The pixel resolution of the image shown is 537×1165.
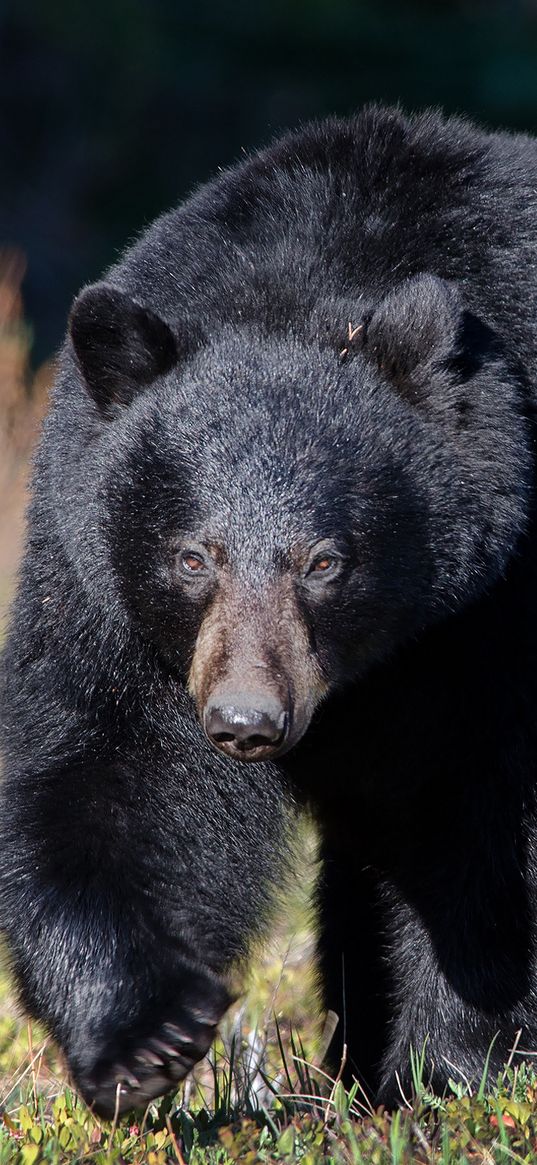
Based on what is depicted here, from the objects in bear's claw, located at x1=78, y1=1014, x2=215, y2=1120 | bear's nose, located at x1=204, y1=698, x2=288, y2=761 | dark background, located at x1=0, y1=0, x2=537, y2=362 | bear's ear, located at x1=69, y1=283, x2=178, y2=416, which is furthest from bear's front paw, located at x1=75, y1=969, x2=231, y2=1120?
dark background, located at x1=0, y1=0, x2=537, y2=362

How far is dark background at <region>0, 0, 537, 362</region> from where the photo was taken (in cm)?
1897

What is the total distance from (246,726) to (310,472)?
0.61m

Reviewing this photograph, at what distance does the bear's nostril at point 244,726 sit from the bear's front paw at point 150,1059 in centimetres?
59

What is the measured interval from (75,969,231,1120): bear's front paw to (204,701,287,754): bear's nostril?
59 cm

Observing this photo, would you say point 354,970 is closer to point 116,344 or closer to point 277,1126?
point 277,1126

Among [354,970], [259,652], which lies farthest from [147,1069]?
[354,970]

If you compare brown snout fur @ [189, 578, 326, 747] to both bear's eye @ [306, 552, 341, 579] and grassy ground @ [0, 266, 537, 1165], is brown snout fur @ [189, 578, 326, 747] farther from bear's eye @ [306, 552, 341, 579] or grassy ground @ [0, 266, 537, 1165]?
grassy ground @ [0, 266, 537, 1165]

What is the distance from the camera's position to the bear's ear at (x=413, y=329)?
3.35 meters

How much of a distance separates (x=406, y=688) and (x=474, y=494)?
0.51 metres

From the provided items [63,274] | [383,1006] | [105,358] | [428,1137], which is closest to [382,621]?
[105,358]

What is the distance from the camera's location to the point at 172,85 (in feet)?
65.0

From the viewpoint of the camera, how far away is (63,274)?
19266 mm

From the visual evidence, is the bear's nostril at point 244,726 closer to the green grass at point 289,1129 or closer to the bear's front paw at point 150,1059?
the bear's front paw at point 150,1059

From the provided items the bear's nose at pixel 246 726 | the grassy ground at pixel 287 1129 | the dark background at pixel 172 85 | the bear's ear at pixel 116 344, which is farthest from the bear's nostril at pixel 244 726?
the dark background at pixel 172 85
